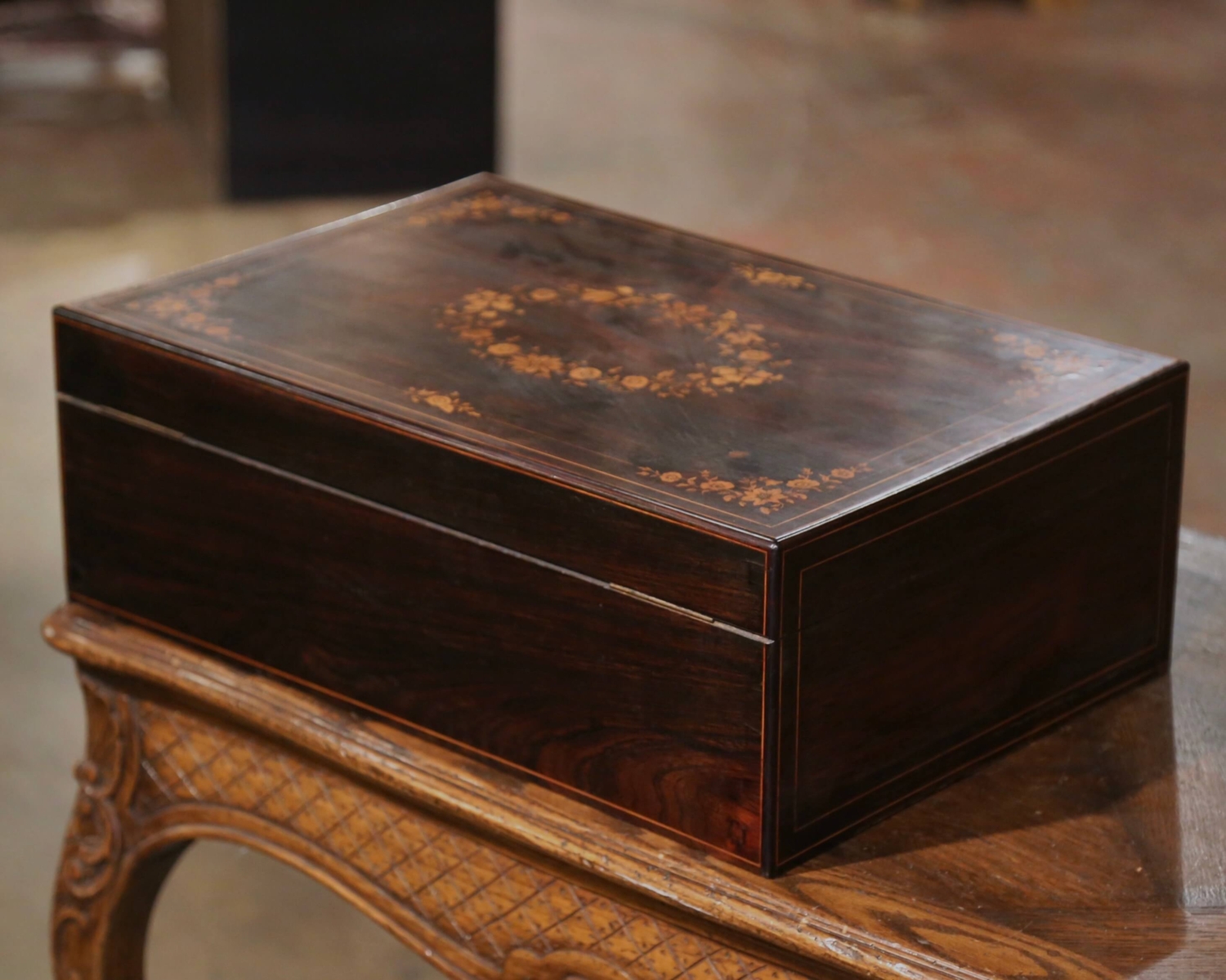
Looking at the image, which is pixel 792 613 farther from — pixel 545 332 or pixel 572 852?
pixel 545 332

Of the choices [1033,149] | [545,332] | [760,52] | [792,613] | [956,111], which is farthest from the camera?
[760,52]

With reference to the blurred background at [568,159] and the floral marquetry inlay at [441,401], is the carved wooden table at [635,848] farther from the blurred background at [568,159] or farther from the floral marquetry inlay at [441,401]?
the blurred background at [568,159]

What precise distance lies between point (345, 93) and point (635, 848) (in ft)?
10.4

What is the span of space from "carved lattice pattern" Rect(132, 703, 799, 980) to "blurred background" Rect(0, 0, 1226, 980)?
769 millimetres

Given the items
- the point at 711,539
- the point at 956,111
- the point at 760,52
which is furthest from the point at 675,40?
the point at 711,539

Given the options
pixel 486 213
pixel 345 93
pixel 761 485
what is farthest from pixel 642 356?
pixel 345 93

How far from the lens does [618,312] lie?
3.48ft

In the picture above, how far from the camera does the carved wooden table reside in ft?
2.74

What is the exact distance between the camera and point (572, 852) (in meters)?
0.90

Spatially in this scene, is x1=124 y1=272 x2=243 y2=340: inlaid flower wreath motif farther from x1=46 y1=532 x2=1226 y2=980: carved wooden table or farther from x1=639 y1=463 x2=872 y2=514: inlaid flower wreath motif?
x1=639 y1=463 x2=872 y2=514: inlaid flower wreath motif

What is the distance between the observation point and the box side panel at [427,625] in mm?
852

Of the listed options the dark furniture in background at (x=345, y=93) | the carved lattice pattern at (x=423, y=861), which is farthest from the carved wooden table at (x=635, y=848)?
the dark furniture in background at (x=345, y=93)

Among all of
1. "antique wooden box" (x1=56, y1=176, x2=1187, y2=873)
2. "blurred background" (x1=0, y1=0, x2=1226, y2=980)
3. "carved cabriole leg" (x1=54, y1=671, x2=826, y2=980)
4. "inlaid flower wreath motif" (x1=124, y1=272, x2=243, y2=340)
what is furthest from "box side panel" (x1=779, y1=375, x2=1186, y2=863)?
"blurred background" (x1=0, y1=0, x2=1226, y2=980)

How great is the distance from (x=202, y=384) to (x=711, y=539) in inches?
13.3
